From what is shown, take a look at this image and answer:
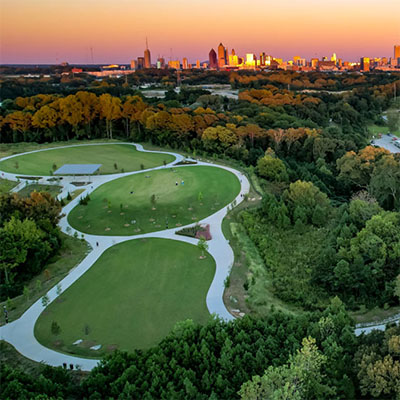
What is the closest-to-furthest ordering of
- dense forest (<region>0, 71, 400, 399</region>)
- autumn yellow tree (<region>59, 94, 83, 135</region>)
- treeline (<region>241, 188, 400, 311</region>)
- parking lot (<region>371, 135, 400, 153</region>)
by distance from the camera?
dense forest (<region>0, 71, 400, 399</region>), treeline (<region>241, 188, 400, 311</region>), autumn yellow tree (<region>59, 94, 83, 135</region>), parking lot (<region>371, 135, 400, 153</region>)

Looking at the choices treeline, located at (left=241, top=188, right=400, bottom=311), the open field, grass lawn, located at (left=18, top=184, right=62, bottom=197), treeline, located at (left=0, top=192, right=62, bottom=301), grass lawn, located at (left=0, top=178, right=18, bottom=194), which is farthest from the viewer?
grass lawn, located at (left=0, top=178, right=18, bottom=194)

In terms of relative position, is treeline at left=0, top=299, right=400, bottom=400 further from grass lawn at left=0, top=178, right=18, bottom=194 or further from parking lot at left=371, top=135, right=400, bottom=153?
parking lot at left=371, top=135, right=400, bottom=153

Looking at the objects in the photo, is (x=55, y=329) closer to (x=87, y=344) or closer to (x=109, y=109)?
(x=87, y=344)

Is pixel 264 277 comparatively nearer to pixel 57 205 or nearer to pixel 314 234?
pixel 314 234

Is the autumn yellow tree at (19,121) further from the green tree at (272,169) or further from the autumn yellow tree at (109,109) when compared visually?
the green tree at (272,169)

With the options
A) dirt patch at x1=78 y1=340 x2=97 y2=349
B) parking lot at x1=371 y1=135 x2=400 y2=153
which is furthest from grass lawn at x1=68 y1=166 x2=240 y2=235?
parking lot at x1=371 y1=135 x2=400 y2=153

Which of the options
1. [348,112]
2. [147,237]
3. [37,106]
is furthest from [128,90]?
[147,237]
